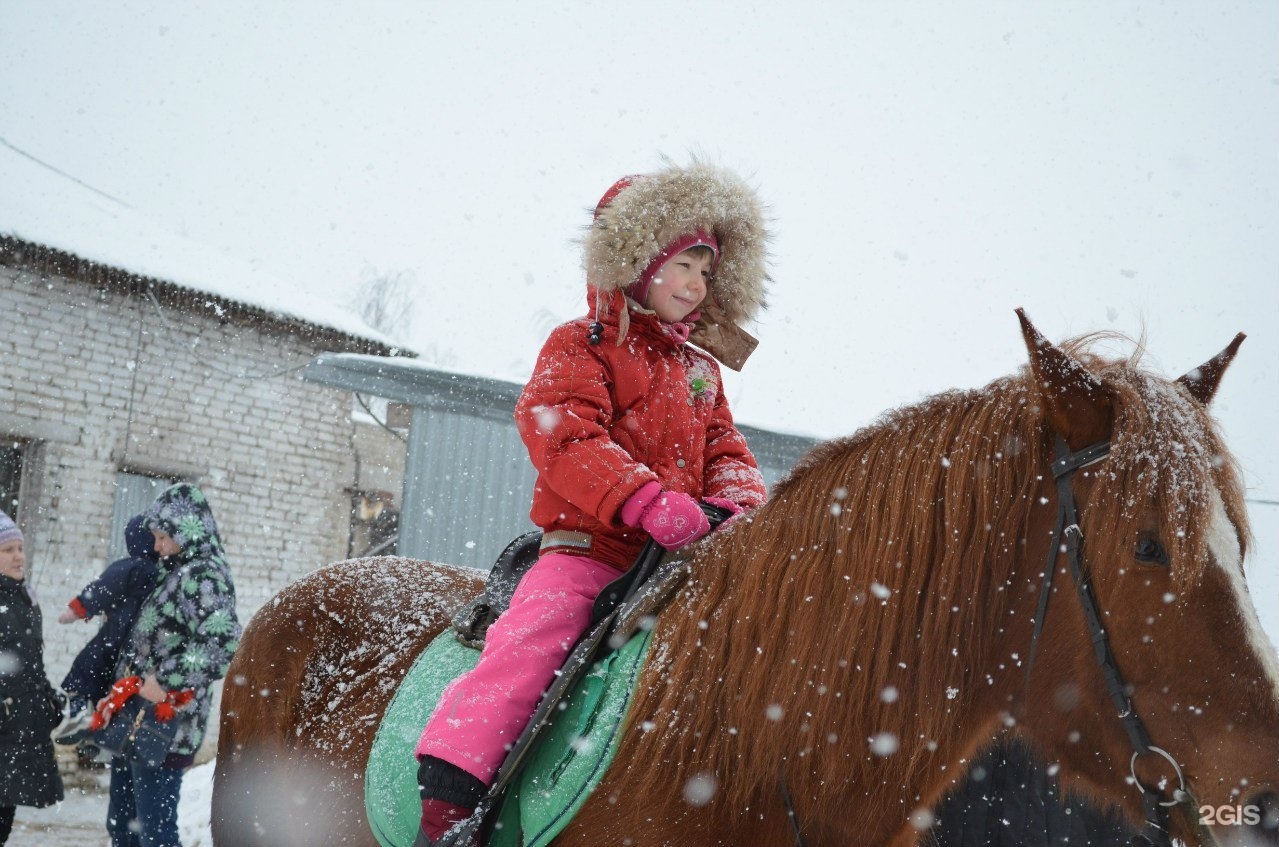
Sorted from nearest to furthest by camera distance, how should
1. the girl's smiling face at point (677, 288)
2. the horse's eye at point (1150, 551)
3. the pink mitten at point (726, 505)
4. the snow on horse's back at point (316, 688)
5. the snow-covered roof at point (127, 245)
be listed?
the horse's eye at point (1150, 551)
the pink mitten at point (726, 505)
the girl's smiling face at point (677, 288)
the snow on horse's back at point (316, 688)
the snow-covered roof at point (127, 245)

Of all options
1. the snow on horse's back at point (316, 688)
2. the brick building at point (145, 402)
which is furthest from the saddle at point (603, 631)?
the brick building at point (145, 402)

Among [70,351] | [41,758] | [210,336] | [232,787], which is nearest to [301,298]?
[210,336]

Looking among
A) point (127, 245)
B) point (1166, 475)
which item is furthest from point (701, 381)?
point (127, 245)

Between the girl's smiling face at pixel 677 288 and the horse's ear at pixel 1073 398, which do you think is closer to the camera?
the horse's ear at pixel 1073 398

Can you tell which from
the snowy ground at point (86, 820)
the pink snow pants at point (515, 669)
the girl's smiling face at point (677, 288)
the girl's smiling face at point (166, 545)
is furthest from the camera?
the snowy ground at point (86, 820)

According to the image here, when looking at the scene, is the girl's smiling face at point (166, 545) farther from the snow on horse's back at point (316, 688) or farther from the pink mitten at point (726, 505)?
the pink mitten at point (726, 505)

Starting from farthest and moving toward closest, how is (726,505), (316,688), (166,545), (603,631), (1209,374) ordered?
(166,545), (316,688), (726,505), (603,631), (1209,374)

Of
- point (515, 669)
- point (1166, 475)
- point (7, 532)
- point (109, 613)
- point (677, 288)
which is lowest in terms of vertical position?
point (109, 613)

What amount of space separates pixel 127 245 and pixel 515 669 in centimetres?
1185

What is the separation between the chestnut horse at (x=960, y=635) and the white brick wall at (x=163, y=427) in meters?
10.2

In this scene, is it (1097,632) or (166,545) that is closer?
(1097,632)

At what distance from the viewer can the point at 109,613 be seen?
18.0ft

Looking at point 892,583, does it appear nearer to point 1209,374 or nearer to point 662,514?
point 662,514

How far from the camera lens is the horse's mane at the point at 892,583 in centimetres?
146
